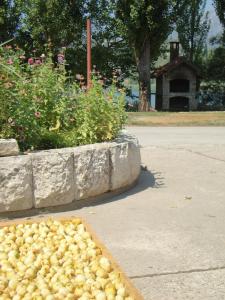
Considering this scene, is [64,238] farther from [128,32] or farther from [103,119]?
[128,32]

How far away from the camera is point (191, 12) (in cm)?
3169

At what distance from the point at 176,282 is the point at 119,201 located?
2.29 metres

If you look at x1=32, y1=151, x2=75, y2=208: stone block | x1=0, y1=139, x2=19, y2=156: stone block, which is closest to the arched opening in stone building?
x1=32, y1=151, x2=75, y2=208: stone block

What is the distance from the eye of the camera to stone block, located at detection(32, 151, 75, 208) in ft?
16.4

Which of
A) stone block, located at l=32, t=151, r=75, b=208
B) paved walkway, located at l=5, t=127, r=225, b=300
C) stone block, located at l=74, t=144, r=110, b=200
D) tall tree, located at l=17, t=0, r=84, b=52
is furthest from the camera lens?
tall tree, located at l=17, t=0, r=84, b=52

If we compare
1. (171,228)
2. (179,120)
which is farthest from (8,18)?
(171,228)

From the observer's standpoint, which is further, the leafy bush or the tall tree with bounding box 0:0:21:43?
the tall tree with bounding box 0:0:21:43

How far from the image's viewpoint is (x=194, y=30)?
1264 inches

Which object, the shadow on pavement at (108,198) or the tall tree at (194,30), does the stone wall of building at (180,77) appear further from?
the shadow on pavement at (108,198)

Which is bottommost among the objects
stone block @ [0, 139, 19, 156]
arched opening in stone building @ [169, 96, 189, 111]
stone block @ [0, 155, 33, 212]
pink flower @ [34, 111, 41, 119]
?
arched opening in stone building @ [169, 96, 189, 111]

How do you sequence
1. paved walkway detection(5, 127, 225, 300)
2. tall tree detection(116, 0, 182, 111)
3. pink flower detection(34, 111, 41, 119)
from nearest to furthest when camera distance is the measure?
paved walkway detection(5, 127, 225, 300), pink flower detection(34, 111, 41, 119), tall tree detection(116, 0, 182, 111)

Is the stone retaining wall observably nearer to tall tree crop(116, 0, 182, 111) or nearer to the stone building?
tall tree crop(116, 0, 182, 111)

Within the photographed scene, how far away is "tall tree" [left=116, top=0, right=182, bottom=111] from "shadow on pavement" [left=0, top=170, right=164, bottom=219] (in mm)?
17769

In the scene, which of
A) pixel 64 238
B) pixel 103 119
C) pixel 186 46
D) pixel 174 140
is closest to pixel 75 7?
pixel 186 46
